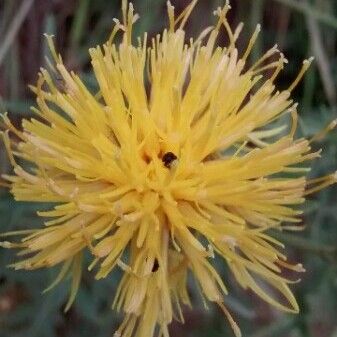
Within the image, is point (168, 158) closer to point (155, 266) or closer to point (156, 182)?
point (156, 182)

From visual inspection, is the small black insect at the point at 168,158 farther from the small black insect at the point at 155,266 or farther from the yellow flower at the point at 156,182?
the small black insect at the point at 155,266

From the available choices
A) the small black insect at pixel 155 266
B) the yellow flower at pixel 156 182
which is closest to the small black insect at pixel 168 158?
the yellow flower at pixel 156 182

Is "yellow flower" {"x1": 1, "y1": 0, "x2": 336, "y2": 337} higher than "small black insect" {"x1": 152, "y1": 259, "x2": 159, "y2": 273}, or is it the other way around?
"yellow flower" {"x1": 1, "y1": 0, "x2": 336, "y2": 337}

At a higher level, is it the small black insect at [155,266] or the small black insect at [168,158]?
the small black insect at [168,158]

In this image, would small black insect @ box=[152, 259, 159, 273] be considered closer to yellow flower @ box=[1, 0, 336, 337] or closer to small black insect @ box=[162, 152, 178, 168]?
yellow flower @ box=[1, 0, 336, 337]

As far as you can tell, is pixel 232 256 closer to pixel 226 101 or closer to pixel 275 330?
pixel 226 101

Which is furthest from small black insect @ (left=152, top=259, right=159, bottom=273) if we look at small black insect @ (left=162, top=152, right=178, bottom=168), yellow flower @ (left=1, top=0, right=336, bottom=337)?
small black insect @ (left=162, top=152, right=178, bottom=168)

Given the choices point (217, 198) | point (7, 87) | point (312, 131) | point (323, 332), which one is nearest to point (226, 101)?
point (217, 198)
